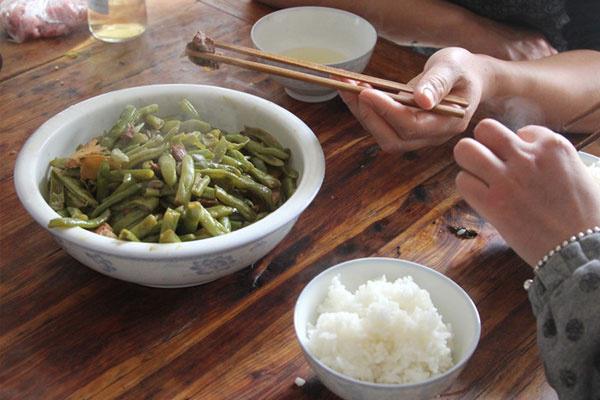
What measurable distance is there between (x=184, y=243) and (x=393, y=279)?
35cm

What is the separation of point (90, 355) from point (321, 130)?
0.80 metres

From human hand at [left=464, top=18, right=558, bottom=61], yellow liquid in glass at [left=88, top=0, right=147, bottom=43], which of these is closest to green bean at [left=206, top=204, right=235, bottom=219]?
yellow liquid in glass at [left=88, top=0, right=147, bottom=43]

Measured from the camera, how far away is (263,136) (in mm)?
1565

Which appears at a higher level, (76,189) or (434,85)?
(434,85)

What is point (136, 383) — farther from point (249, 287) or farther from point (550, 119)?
point (550, 119)

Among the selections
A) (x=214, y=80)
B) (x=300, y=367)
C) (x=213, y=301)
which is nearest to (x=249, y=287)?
(x=213, y=301)

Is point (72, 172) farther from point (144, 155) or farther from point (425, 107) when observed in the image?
point (425, 107)

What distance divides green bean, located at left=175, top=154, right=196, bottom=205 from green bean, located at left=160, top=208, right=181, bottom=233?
1.5 inches

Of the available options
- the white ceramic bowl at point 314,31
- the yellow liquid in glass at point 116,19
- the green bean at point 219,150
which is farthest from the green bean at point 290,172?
the yellow liquid in glass at point 116,19

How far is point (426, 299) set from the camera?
3.85 ft

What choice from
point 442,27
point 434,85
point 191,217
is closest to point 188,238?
point 191,217

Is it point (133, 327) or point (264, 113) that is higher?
point (264, 113)

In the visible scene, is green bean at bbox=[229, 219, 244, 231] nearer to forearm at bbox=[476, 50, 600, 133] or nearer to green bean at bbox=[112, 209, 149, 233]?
green bean at bbox=[112, 209, 149, 233]

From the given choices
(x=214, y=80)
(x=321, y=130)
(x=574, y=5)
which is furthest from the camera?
(x=574, y=5)
